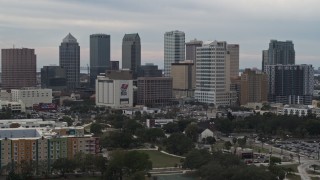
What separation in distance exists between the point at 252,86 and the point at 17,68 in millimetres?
28029

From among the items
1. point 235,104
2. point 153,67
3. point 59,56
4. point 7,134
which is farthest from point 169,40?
point 7,134

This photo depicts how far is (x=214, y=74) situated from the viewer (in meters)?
55.0

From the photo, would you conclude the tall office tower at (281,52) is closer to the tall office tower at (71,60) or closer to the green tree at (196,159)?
the tall office tower at (71,60)

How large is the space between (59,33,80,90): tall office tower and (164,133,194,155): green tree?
55182 mm

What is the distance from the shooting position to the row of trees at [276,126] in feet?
119

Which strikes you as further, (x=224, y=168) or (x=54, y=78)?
(x=54, y=78)

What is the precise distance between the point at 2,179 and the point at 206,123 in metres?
18.8

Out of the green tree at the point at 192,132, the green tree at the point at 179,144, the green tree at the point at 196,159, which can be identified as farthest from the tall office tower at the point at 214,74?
the green tree at the point at 196,159

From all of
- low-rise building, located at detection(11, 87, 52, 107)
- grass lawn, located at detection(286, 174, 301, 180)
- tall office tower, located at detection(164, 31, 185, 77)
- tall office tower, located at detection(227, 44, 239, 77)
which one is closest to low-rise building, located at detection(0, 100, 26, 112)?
low-rise building, located at detection(11, 87, 52, 107)

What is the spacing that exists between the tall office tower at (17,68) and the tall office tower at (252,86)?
85.9 ft

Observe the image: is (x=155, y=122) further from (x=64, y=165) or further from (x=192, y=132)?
(x=64, y=165)

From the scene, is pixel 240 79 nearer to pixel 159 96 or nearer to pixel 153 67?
pixel 159 96

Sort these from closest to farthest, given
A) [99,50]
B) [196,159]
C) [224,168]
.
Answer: [224,168] → [196,159] → [99,50]

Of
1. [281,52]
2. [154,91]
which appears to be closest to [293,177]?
[154,91]
